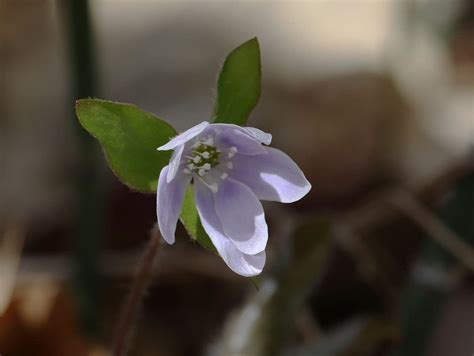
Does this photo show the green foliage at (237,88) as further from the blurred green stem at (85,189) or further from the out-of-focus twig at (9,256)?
the out-of-focus twig at (9,256)

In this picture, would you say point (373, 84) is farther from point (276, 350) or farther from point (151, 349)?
point (276, 350)

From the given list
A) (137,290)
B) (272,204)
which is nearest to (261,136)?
(137,290)

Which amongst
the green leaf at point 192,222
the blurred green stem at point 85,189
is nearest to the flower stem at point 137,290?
the green leaf at point 192,222

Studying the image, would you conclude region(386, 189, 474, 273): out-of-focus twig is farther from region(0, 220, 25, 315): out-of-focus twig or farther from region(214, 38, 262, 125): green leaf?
region(0, 220, 25, 315): out-of-focus twig

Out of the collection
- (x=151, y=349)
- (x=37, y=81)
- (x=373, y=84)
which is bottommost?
(x=151, y=349)

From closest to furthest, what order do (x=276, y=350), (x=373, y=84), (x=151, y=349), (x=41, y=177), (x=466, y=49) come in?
(x=276, y=350) < (x=151, y=349) < (x=41, y=177) < (x=373, y=84) < (x=466, y=49)

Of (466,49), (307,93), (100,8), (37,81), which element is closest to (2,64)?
(37,81)

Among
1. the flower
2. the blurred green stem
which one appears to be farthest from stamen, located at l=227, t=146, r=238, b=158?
the blurred green stem
